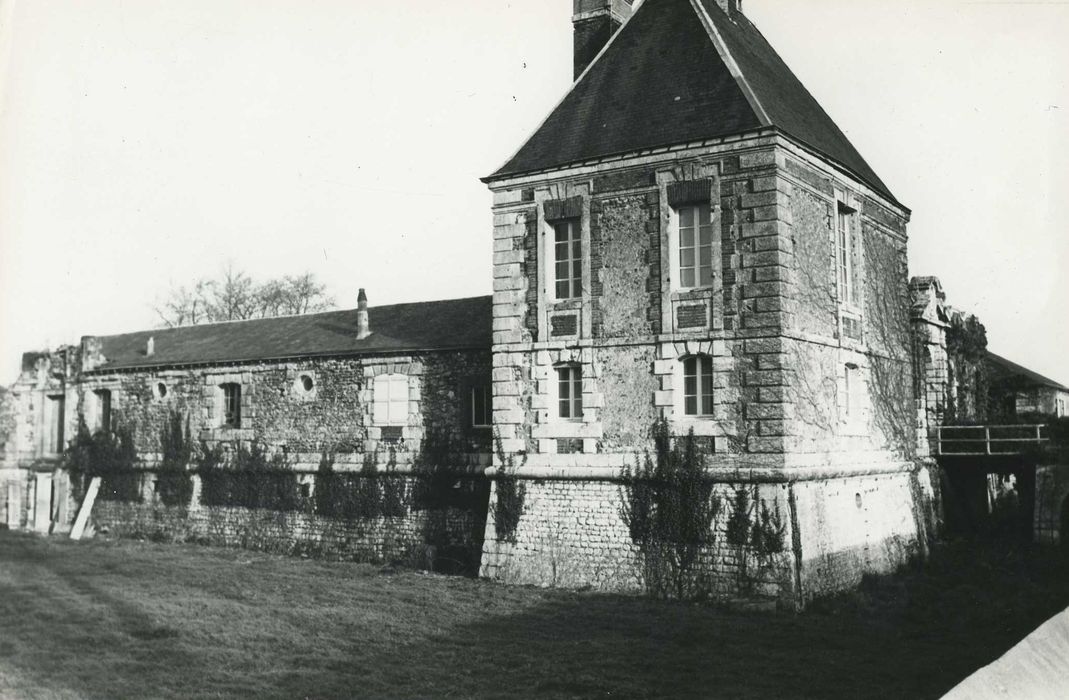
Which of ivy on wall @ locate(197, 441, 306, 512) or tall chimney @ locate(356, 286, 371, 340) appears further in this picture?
tall chimney @ locate(356, 286, 371, 340)

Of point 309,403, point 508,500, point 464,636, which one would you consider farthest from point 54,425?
point 464,636

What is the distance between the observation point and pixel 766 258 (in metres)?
16.3

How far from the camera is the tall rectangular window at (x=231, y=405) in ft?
83.1

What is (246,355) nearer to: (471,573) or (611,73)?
(471,573)

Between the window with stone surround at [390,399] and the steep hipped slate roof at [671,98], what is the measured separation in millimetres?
5770

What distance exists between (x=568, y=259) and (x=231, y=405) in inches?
465

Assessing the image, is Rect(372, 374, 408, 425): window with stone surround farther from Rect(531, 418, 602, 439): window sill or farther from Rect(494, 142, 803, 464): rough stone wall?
Rect(531, 418, 602, 439): window sill

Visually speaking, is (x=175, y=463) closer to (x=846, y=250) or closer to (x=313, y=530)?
(x=313, y=530)

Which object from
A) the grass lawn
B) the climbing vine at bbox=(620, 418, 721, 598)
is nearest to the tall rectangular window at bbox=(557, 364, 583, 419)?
the climbing vine at bbox=(620, 418, 721, 598)

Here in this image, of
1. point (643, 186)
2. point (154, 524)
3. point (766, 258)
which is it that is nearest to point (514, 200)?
point (643, 186)

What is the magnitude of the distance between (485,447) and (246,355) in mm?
8196

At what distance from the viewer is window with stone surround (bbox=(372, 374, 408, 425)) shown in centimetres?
2212

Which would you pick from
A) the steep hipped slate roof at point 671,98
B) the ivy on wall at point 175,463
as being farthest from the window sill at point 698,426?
the ivy on wall at point 175,463

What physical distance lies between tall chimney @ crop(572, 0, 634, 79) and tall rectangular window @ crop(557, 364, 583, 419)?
690 cm
